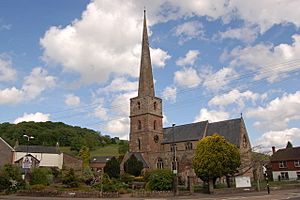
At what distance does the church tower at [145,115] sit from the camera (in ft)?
221

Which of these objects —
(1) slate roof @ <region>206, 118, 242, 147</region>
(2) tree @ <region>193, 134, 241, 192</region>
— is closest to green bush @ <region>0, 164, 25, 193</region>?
(2) tree @ <region>193, 134, 241, 192</region>

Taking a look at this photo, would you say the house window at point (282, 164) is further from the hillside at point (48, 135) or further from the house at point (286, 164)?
the hillside at point (48, 135)

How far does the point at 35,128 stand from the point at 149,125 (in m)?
77.4

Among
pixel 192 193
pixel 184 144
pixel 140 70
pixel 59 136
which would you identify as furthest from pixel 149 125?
pixel 59 136

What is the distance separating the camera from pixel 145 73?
7012 cm

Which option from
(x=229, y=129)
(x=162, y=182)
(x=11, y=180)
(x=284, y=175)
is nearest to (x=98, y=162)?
Answer: (x=229, y=129)

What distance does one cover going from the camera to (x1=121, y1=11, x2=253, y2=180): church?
Result: 61612mm

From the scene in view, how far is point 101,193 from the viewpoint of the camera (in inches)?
1375

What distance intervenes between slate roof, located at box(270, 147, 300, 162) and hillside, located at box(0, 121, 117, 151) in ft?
241

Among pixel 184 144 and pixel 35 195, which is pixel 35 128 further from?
pixel 35 195

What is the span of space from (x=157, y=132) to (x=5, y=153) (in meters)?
36.5

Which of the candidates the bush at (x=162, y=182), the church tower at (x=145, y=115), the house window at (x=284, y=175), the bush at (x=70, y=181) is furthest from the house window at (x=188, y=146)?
the bush at (x=162, y=182)

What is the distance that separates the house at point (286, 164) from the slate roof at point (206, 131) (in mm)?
13495

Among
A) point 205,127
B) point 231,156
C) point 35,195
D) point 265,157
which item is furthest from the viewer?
point 205,127
